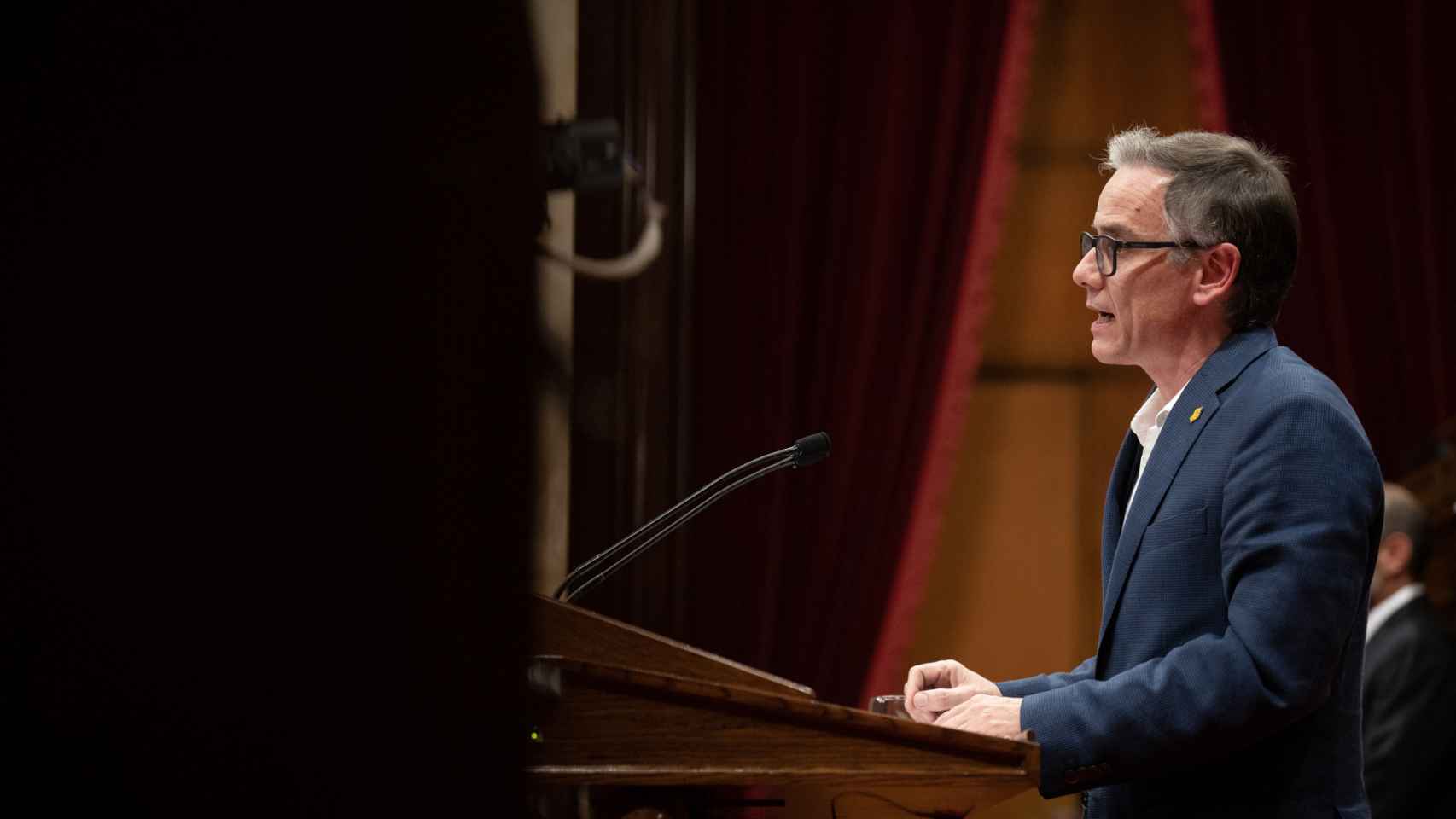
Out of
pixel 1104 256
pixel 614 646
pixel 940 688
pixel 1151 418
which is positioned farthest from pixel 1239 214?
pixel 614 646

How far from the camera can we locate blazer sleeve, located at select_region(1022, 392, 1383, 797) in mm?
1557

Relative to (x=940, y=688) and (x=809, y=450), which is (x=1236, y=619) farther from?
(x=809, y=450)

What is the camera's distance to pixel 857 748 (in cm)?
141

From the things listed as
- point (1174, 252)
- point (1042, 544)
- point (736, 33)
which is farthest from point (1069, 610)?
point (1174, 252)

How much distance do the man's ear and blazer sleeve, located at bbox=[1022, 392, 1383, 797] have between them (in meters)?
0.31

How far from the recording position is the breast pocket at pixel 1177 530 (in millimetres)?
1726

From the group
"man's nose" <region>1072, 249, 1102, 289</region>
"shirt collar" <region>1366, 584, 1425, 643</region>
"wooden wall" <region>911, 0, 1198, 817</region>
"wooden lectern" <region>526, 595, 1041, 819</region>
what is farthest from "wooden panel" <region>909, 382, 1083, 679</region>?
"wooden lectern" <region>526, 595, 1041, 819</region>

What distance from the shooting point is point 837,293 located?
5.00 meters

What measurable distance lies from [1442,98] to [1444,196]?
1.19ft

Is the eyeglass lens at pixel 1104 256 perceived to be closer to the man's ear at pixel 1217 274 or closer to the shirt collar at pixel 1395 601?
the man's ear at pixel 1217 274

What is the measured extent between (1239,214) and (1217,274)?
0.09m

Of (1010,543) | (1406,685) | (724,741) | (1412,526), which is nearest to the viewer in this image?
(724,741)

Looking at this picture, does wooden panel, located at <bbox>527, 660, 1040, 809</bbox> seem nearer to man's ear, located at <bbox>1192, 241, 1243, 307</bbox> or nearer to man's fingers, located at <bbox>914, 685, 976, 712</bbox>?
man's fingers, located at <bbox>914, 685, 976, 712</bbox>

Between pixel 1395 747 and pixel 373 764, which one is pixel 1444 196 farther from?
pixel 373 764
